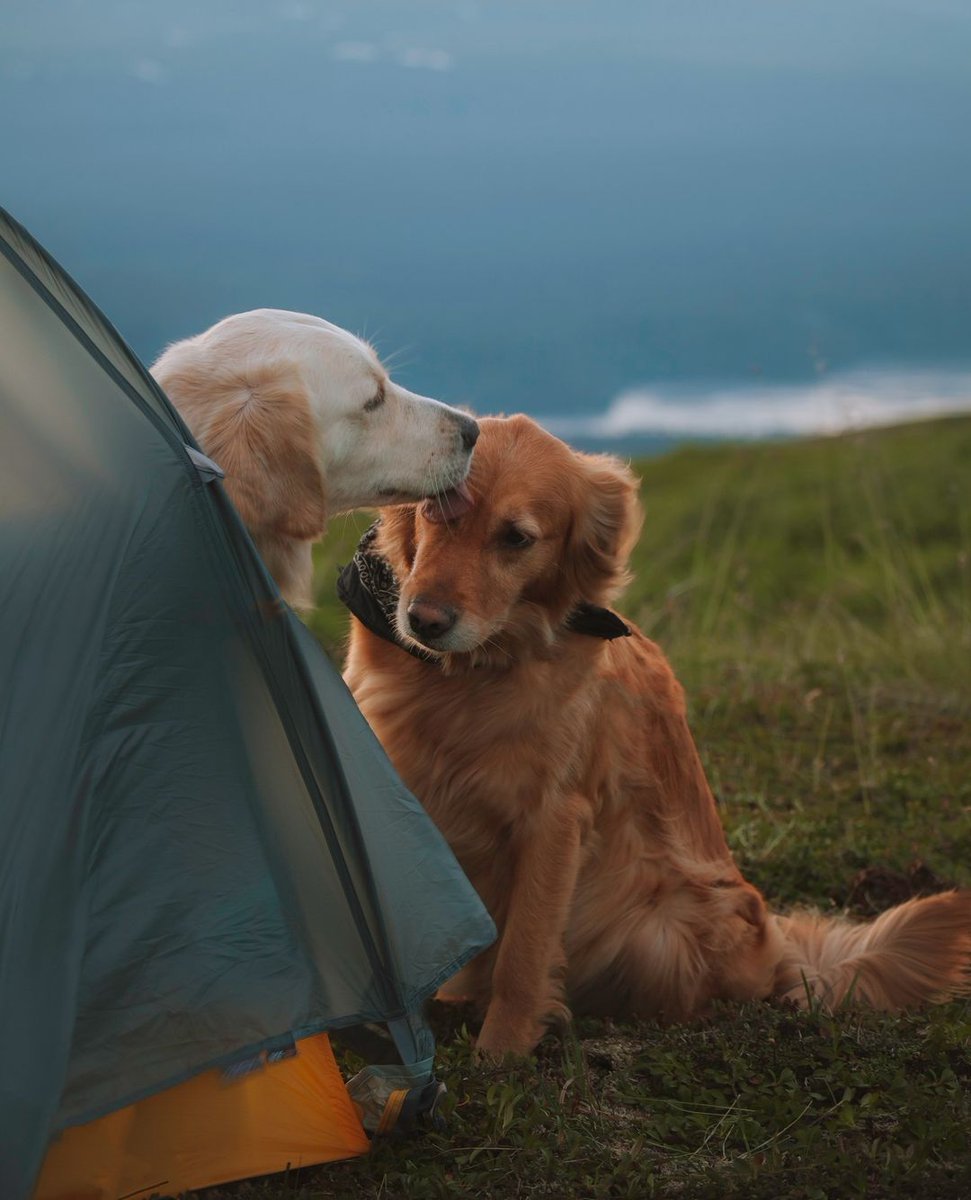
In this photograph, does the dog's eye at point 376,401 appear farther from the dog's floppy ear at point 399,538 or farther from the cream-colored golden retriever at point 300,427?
the dog's floppy ear at point 399,538

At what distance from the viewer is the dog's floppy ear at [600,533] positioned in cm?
345

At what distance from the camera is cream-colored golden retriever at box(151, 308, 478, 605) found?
277 cm

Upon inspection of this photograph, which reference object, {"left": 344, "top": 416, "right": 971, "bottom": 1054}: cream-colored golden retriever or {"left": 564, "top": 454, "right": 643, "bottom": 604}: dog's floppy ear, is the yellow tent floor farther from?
{"left": 564, "top": 454, "right": 643, "bottom": 604}: dog's floppy ear

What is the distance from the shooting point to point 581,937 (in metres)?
3.60

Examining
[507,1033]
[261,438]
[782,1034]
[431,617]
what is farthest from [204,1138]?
[782,1034]

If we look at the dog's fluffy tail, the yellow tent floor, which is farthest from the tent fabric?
the dog's fluffy tail

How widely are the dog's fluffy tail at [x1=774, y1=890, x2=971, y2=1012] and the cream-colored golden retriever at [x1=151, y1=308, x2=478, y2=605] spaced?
5.47ft

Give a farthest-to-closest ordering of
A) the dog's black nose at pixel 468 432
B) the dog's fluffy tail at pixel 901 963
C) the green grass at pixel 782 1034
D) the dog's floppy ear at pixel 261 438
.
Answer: the dog's fluffy tail at pixel 901 963, the dog's black nose at pixel 468 432, the dog's floppy ear at pixel 261 438, the green grass at pixel 782 1034

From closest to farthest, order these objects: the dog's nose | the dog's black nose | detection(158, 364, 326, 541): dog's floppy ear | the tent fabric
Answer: the tent fabric < detection(158, 364, 326, 541): dog's floppy ear < the dog's nose < the dog's black nose

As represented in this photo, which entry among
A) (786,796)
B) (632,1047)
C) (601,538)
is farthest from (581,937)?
(786,796)

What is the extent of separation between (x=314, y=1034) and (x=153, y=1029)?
33 centimetres

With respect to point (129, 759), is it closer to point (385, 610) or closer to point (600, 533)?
point (385, 610)

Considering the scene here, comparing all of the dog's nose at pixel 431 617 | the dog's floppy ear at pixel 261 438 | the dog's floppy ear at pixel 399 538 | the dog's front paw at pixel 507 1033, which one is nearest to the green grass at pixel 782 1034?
the dog's front paw at pixel 507 1033

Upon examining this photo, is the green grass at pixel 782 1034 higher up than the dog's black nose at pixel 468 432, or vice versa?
the dog's black nose at pixel 468 432
